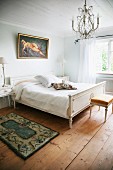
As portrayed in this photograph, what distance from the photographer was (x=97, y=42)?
460 cm

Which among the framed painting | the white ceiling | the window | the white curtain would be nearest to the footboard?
the white curtain

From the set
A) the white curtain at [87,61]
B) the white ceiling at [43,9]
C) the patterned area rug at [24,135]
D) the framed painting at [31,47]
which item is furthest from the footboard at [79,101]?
the framed painting at [31,47]

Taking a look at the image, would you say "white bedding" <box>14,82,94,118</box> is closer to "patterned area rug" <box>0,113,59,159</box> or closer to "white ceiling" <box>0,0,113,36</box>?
"patterned area rug" <box>0,113,59,159</box>

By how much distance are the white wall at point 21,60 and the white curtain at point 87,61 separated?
1.02 meters

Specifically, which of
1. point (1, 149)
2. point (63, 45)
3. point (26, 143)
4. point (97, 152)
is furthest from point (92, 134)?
point (63, 45)

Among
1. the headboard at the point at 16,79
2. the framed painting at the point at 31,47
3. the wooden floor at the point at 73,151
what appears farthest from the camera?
the framed painting at the point at 31,47

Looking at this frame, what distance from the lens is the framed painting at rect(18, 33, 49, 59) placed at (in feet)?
12.3

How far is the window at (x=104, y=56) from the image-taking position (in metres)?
4.45

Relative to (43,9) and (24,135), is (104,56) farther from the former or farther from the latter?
(24,135)

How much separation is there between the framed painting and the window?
1963 millimetres

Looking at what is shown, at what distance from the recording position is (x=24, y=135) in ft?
7.22

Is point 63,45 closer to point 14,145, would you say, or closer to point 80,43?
point 80,43

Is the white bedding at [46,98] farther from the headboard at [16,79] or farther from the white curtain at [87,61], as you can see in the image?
the white curtain at [87,61]

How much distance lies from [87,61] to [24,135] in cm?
350
